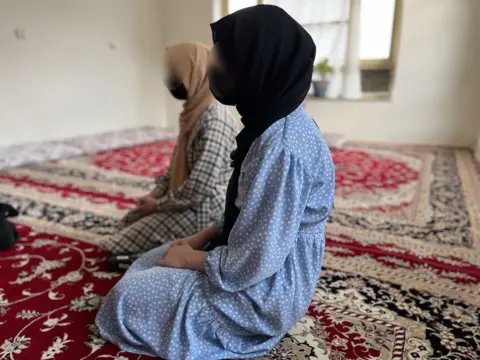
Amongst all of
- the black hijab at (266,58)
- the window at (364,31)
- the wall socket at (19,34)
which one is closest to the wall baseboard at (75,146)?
the wall socket at (19,34)

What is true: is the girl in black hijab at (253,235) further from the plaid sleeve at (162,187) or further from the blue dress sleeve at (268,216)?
the plaid sleeve at (162,187)

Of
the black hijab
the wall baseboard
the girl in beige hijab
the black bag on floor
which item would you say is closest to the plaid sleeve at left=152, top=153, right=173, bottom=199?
the girl in beige hijab

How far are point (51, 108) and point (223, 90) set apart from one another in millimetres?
3554

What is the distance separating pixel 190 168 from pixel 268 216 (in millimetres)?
794

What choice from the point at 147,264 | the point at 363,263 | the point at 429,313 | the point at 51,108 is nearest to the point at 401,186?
the point at 363,263

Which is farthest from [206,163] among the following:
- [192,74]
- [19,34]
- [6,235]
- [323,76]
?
[323,76]

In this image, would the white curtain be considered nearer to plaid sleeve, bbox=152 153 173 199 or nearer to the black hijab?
plaid sleeve, bbox=152 153 173 199

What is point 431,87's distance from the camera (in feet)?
14.0

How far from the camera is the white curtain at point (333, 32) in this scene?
14.8 feet

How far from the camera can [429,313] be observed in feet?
4.18

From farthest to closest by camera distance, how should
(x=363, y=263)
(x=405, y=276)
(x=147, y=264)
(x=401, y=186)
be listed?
1. (x=401, y=186)
2. (x=363, y=263)
3. (x=405, y=276)
4. (x=147, y=264)

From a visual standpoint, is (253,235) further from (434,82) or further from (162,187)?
(434,82)

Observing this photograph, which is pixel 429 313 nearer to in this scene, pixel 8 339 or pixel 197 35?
pixel 8 339

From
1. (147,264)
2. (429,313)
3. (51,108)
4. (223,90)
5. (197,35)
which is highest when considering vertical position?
(197,35)
